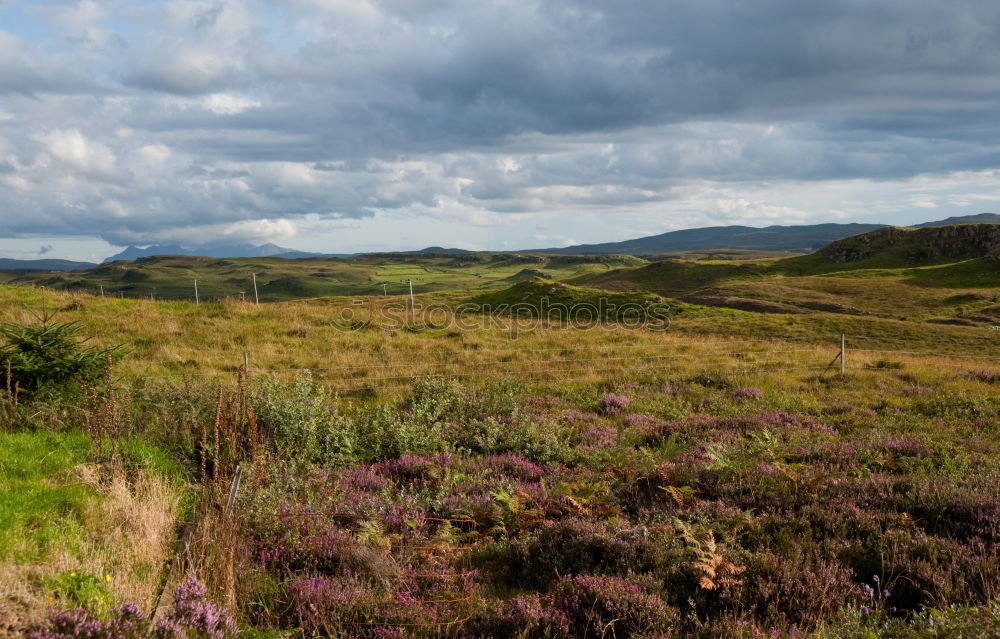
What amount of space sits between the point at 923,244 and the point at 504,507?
380 ft

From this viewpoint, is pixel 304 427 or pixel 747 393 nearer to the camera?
pixel 304 427

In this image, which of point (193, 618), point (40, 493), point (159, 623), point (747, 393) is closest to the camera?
point (159, 623)

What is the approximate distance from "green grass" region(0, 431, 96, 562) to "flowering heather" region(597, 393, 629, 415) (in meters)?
10.0

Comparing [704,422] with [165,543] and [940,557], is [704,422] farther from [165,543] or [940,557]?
[165,543]

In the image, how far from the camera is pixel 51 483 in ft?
22.3

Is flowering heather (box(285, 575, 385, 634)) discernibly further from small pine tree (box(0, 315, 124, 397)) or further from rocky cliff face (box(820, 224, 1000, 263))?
rocky cliff face (box(820, 224, 1000, 263))

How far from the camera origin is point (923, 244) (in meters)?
97.0

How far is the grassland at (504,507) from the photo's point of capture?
4.82 metres

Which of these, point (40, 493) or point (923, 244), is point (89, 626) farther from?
point (923, 244)

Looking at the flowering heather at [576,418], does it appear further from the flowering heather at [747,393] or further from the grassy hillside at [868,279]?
the grassy hillside at [868,279]

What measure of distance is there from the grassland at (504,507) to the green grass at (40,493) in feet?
0.12

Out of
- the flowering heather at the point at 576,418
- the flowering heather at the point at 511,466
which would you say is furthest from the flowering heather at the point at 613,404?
the flowering heather at the point at 511,466

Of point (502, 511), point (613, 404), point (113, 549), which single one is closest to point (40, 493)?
point (113, 549)

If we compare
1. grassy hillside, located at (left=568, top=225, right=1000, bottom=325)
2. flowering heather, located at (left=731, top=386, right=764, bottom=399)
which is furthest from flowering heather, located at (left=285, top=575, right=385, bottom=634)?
grassy hillside, located at (left=568, top=225, right=1000, bottom=325)
